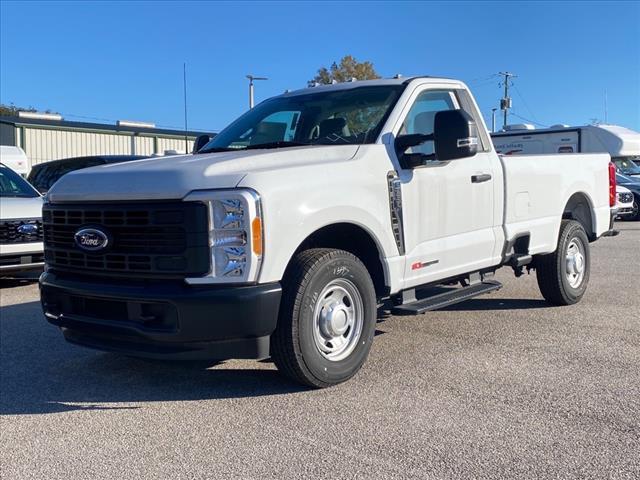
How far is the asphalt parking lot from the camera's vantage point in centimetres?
341

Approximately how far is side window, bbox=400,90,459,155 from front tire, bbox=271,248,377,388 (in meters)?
1.29

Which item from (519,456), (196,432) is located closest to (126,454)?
(196,432)

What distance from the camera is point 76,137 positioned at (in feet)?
102

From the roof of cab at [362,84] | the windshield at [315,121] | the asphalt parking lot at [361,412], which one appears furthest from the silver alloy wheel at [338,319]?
the roof of cab at [362,84]

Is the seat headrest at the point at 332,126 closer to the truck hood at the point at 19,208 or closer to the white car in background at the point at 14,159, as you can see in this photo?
the truck hood at the point at 19,208

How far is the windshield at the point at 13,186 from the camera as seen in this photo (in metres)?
9.38

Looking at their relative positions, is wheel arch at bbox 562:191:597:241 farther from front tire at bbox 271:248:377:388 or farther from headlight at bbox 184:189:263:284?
headlight at bbox 184:189:263:284

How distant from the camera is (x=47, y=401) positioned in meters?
4.48

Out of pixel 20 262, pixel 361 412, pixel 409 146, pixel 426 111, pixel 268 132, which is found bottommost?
A: pixel 361 412

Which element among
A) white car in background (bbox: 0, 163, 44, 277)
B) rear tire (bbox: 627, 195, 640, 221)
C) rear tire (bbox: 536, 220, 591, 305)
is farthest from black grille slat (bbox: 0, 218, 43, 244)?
rear tire (bbox: 627, 195, 640, 221)

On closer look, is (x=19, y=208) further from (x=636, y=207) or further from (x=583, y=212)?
(x=636, y=207)

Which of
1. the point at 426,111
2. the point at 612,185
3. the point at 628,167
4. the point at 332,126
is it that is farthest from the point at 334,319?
the point at 628,167

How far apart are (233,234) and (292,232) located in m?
0.39

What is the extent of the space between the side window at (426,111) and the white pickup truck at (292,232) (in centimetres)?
2
